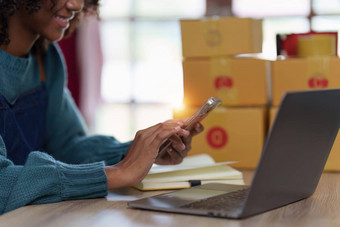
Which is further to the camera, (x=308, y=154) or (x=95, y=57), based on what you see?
(x=95, y=57)

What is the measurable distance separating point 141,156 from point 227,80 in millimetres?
588

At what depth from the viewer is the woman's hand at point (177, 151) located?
4.62 ft

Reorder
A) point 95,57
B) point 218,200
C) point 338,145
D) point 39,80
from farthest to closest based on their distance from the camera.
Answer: point 95,57 < point 39,80 < point 338,145 < point 218,200

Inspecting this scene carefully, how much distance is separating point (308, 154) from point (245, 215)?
18cm

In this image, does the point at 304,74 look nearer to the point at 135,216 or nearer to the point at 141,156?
the point at 141,156

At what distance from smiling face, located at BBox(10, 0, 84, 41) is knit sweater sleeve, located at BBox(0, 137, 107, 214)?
460 mm

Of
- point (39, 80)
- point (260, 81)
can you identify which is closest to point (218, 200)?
point (260, 81)

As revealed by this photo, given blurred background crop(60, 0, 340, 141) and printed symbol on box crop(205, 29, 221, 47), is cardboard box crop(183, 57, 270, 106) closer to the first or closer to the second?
printed symbol on box crop(205, 29, 221, 47)

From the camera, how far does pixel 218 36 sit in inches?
68.3

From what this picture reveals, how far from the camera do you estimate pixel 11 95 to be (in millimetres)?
1548

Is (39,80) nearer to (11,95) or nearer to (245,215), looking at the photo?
(11,95)

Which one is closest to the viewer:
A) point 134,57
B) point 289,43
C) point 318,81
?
point 318,81

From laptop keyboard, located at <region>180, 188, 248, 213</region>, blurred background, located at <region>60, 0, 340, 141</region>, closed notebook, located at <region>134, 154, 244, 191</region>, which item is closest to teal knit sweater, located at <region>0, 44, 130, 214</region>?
closed notebook, located at <region>134, 154, 244, 191</region>

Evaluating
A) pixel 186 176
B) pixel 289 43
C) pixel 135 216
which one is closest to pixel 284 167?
pixel 135 216
